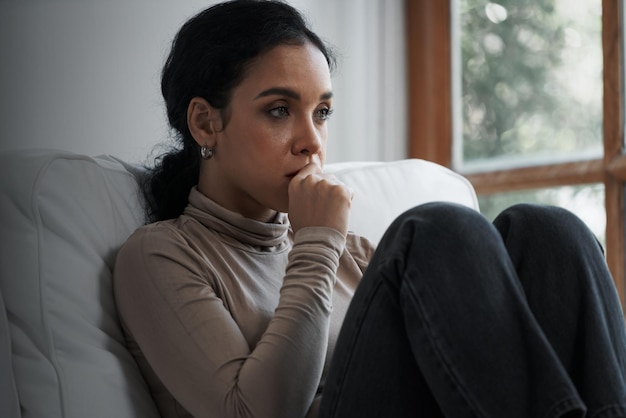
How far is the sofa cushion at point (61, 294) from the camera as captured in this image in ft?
3.50

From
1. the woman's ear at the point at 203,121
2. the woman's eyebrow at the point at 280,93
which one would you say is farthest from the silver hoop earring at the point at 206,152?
the woman's eyebrow at the point at 280,93

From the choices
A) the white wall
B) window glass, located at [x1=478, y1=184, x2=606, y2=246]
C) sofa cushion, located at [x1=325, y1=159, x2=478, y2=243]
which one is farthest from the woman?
window glass, located at [x1=478, y1=184, x2=606, y2=246]

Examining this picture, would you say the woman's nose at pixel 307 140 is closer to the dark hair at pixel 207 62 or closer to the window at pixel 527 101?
the dark hair at pixel 207 62

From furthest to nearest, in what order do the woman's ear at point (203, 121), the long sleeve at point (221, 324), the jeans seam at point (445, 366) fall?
the woman's ear at point (203, 121), the long sleeve at point (221, 324), the jeans seam at point (445, 366)

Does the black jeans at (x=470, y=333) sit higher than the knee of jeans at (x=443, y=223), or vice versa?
the knee of jeans at (x=443, y=223)

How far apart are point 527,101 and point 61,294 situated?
156 cm

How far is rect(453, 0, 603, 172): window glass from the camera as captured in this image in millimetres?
2141

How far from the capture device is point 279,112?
1265mm

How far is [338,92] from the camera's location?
8.17 ft

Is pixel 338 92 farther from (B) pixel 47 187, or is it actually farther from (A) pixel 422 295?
(A) pixel 422 295

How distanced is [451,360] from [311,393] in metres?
0.25

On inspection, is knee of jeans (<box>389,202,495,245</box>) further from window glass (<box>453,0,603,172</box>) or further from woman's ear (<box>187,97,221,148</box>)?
window glass (<box>453,0,603,172</box>)

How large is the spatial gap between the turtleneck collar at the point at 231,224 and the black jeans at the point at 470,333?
35 cm

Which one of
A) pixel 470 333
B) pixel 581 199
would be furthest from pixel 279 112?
pixel 581 199
